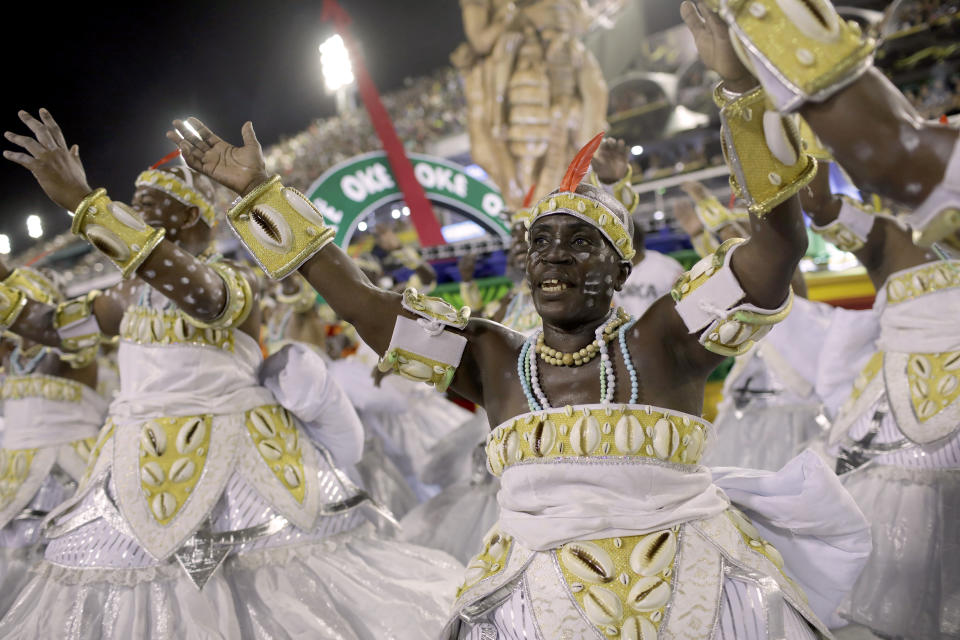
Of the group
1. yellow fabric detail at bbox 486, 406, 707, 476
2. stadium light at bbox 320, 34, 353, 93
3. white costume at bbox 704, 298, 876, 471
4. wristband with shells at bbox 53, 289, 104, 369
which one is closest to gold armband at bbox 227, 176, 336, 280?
yellow fabric detail at bbox 486, 406, 707, 476

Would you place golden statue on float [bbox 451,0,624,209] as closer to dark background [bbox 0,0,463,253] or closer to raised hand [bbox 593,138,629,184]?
dark background [bbox 0,0,463,253]

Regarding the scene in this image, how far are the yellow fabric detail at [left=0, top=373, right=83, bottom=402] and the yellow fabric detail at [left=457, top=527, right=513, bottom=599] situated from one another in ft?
9.30

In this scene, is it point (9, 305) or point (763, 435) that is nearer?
point (9, 305)

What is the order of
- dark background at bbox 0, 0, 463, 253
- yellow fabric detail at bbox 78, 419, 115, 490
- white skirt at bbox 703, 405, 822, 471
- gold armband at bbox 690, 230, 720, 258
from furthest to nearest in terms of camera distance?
1. dark background at bbox 0, 0, 463, 253
2. white skirt at bbox 703, 405, 822, 471
3. gold armband at bbox 690, 230, 720, 258
4. yellow fabric detail at bbox 78, 419, 115, 490

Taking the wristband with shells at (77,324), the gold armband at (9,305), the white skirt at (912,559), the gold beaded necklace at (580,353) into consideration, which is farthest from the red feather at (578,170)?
the gold armband at (9,305)

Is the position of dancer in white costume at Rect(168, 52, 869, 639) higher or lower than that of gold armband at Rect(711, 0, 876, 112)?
lower

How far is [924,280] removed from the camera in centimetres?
289

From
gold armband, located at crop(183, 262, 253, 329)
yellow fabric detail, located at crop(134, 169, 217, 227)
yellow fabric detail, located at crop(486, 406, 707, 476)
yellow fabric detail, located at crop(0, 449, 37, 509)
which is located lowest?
yellow fabric detail, located at crop(0, 449, 37, 509)

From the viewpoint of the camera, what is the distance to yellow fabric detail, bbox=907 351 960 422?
2734 millimetres

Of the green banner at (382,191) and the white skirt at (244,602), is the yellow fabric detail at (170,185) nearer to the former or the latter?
the white skirt at (244,602)

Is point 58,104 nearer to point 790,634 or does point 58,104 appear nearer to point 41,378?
point 41,378

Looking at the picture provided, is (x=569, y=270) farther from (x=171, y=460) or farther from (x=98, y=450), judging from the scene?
(x=98, y=450)

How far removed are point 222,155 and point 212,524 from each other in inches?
52.6

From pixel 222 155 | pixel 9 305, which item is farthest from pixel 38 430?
pixel 222 155
